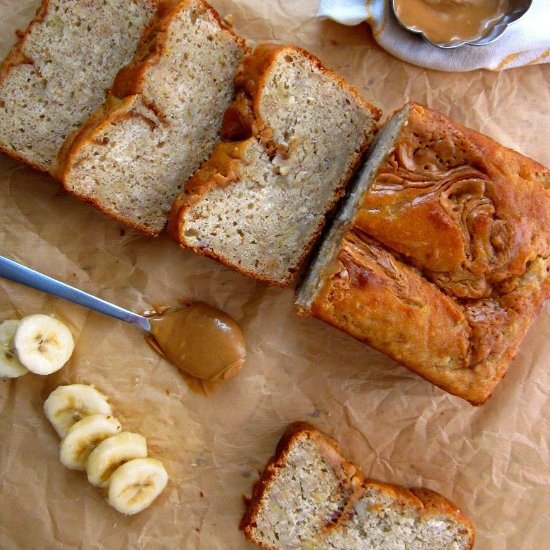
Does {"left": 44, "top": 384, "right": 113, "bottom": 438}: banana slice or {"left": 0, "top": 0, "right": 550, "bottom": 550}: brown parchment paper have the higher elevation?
{"left": 0, "top": 0, "right": 550, "bottom": 550}: brown parchment paper

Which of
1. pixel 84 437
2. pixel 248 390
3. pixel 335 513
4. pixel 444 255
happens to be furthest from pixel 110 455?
pixel 444 255

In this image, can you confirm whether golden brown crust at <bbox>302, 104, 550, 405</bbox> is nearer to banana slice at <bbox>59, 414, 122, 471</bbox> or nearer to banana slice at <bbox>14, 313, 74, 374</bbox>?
banana slice at <bbox>59, 414, 122, 471</bbox>

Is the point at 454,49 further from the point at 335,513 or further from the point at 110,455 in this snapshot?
the point at 110,455

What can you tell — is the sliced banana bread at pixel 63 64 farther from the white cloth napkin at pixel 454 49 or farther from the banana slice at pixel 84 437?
the banana slice at pixel 84 437

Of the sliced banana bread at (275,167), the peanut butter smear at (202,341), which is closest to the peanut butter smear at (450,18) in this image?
the sliced banana bread at (275,167)

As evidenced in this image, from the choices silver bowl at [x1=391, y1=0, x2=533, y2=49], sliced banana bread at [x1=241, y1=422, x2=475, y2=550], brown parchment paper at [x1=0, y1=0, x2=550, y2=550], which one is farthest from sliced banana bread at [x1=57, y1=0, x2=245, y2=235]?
sliced banana bread at [x1=241, y1=422, x2=475, y2=550]

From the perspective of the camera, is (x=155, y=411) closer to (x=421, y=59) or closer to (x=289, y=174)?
(x=289, y=174)
